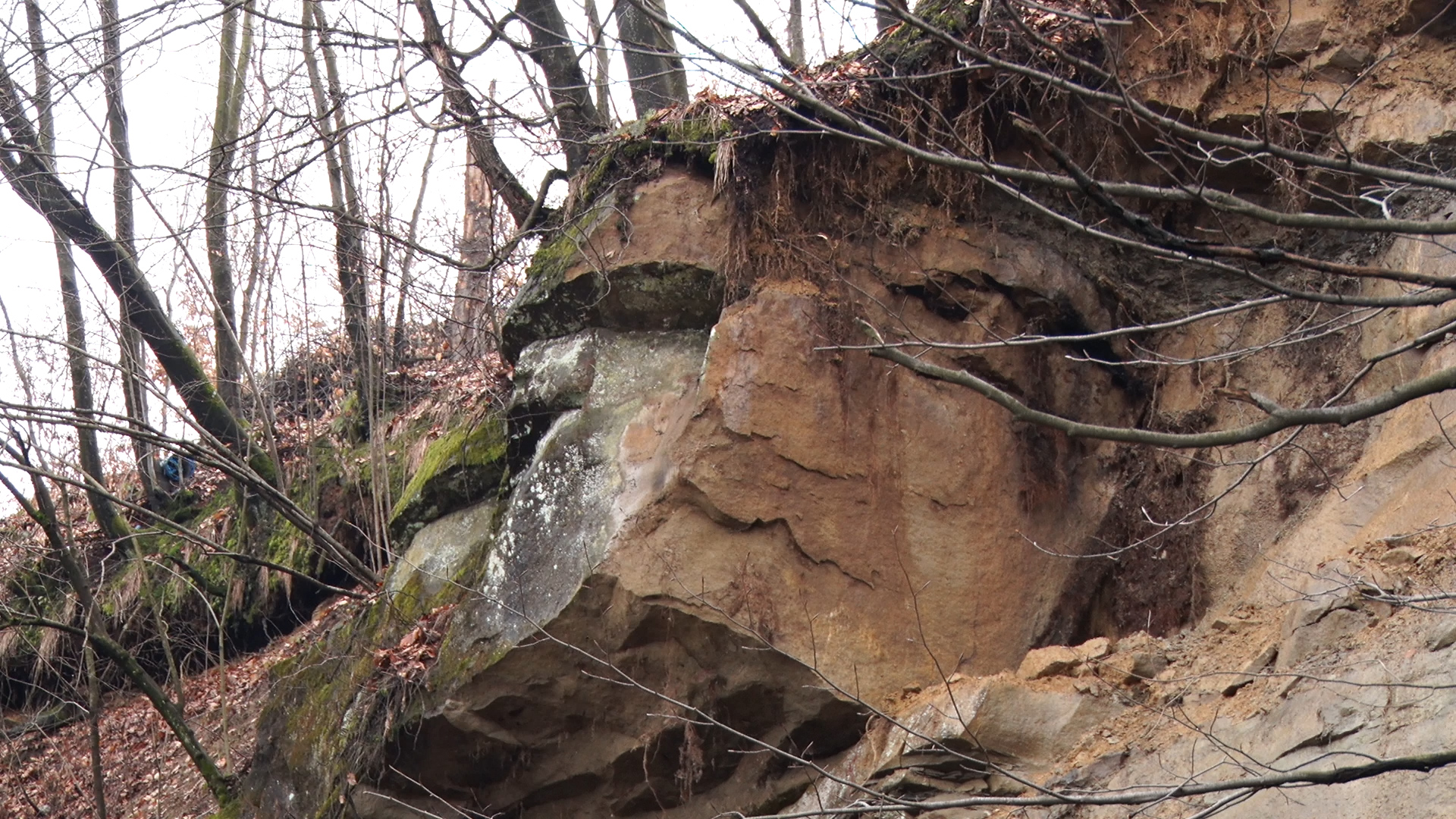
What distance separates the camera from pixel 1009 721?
5.25m

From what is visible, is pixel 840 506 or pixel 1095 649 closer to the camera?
pixel 1095 649

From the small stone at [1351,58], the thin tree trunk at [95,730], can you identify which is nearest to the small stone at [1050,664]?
the small stone at [1351,58]

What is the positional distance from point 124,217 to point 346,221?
154 inches

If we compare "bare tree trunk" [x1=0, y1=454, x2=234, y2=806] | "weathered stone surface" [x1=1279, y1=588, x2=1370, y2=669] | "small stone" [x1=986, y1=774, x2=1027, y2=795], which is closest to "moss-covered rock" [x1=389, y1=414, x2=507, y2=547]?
"bare tree trunk" [x1=0, y1=454, x2=234, y2=806]

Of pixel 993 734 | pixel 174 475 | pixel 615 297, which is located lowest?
pixel 993 734

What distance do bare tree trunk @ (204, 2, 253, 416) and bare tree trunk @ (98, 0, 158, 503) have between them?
0.60 m

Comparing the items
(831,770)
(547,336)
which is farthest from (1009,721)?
(547,336)

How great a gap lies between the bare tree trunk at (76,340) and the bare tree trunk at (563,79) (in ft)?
9.88

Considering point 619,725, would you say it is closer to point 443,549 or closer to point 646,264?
point 443,549

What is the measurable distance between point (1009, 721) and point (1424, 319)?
239cm

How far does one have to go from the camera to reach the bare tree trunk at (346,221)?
8.27m

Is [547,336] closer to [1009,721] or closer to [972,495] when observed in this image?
[972,495]

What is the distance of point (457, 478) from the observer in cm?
736

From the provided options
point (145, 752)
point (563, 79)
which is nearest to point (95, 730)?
point (145, 752)
